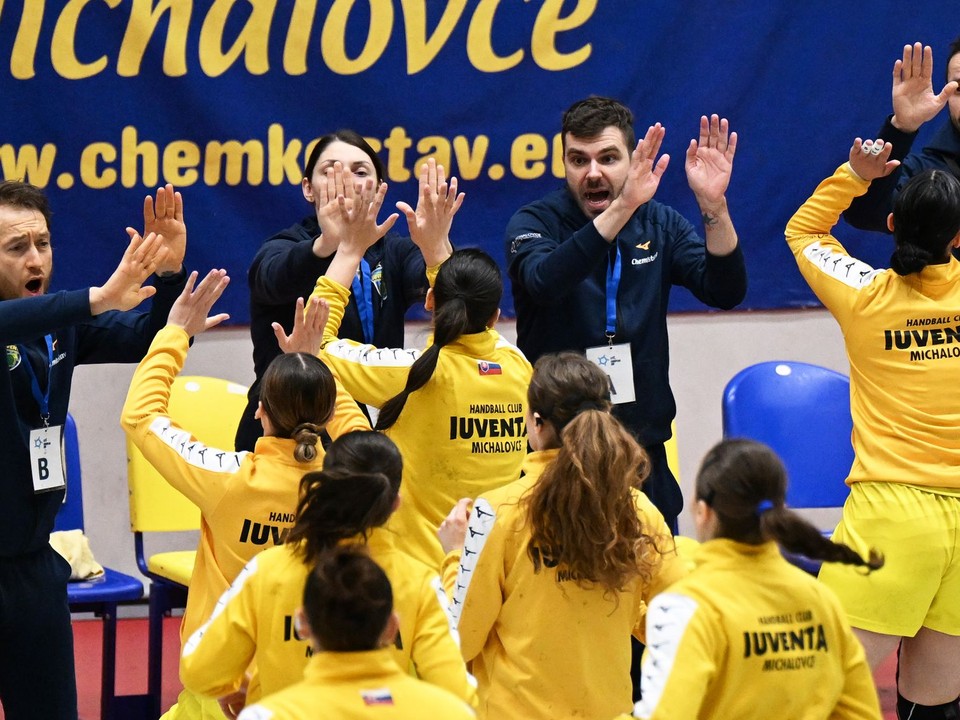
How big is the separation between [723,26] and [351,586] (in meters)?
4.21

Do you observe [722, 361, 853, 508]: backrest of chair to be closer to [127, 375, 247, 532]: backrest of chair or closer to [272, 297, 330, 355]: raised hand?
[127, 375, 247, 532]: backrest of chair

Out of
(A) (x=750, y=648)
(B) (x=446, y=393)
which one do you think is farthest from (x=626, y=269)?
(A) (x=750, y=648)

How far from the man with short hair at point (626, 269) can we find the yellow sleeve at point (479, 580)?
119 centimetres

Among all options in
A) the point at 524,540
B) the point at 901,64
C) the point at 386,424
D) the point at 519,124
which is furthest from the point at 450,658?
the point at 519,124

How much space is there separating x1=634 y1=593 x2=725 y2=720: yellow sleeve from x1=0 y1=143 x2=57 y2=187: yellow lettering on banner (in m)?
4.26

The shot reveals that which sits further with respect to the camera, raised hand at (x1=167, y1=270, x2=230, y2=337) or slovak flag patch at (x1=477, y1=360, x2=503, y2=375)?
slovak flag patch at (x1=477, y1=360, x2=503, y2=375)

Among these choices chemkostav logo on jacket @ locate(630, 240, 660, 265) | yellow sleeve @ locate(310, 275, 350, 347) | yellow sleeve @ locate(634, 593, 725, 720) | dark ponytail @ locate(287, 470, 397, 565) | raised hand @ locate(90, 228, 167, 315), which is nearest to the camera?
yellow sleeve @ locate(634, 593, 725, 720)

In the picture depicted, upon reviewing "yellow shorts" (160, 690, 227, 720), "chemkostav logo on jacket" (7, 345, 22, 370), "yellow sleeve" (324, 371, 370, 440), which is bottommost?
"yellow shorts" (160, 690, 227, 720)

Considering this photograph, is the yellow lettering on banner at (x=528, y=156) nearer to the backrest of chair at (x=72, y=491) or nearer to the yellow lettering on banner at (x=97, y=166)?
the yellow lettering on banner at (x=97, y=166)

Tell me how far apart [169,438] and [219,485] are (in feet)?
0.67

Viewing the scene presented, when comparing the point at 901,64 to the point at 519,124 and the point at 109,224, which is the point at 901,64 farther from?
the point at 109,224

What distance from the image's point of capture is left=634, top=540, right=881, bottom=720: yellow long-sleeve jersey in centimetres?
241

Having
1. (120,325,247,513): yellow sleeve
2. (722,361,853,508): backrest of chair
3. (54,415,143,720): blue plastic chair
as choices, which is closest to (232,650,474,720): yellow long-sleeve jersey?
(120,325,247,513): yellow sleeve

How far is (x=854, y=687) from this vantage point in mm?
2541
